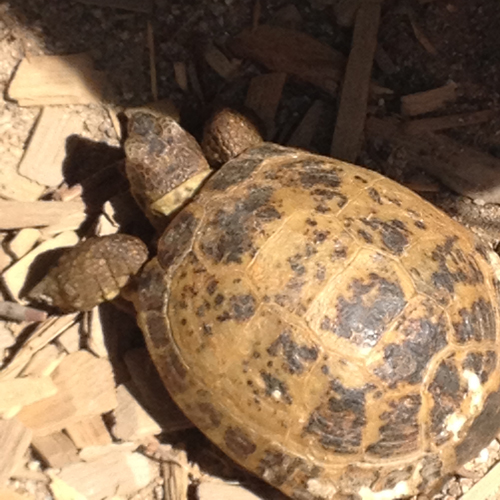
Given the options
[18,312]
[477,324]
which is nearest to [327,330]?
[477,324]

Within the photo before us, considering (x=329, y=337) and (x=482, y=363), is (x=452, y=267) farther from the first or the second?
(x=329, y=337)

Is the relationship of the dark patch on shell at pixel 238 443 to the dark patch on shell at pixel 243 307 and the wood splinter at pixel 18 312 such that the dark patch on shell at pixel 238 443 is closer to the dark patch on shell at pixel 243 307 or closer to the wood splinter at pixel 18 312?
the dark patch on shell at pixel 243 307

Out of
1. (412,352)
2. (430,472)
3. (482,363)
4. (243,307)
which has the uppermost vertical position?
(243,307)

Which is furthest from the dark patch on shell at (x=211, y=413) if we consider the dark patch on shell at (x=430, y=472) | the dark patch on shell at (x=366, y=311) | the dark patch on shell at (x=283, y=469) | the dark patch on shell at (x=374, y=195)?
the dark patch on shell at (x=374, y=195)

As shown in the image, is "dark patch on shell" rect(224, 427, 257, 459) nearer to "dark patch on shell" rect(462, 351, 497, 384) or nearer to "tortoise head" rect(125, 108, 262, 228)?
"dark patch on shell" rect(462, 351, 497, 384)

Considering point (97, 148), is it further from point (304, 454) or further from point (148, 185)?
point (304, 454)
